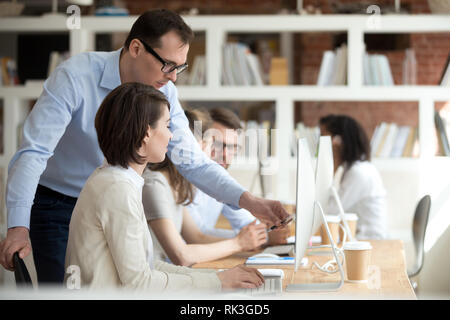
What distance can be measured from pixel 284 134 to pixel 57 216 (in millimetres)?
2263

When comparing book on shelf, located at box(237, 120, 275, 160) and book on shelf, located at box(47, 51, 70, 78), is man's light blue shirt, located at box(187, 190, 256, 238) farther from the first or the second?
book on shelf, located at box(47, 51, 70, 78)

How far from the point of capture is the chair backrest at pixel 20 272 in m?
1.08

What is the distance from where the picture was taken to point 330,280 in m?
1.31

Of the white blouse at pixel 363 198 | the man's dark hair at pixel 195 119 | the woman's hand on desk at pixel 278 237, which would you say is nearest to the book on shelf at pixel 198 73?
the white blouse at pixel 363 198

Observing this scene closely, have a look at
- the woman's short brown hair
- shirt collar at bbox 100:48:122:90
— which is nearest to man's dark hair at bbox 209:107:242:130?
the woman's short brown hair

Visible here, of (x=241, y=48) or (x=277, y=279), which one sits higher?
(x=241, y=48)

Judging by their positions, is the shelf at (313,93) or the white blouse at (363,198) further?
the shelf at (313,93)

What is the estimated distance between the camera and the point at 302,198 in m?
1.21

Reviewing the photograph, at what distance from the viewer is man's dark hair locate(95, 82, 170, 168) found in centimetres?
125

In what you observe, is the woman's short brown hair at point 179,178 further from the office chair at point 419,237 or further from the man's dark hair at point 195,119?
the office chair at point 419,237

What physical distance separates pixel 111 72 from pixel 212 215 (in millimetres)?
1074

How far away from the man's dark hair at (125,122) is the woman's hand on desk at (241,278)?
32 centimetres
